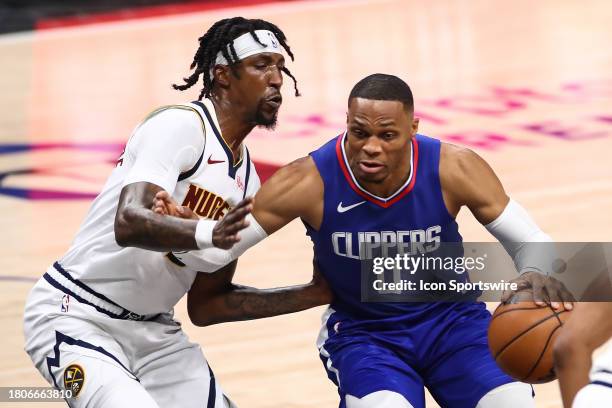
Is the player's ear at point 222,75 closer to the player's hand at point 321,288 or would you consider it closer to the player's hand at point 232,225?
the player's hand at point 321,288

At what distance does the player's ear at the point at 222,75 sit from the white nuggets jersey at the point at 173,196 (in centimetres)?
Answer: 14


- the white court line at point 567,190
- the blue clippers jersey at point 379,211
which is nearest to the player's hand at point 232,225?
the blue clippers jersey at point 379,211

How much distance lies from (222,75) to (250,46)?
178 millimetres

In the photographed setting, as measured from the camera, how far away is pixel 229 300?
5754 mm

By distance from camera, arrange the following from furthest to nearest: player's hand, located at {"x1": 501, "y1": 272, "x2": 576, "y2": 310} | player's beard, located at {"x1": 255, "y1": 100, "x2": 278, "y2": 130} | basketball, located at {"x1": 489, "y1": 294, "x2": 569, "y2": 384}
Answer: player's beard, located at {"x1": 255, "y1": 100, "x2": 278, "y2": 130}
player's hand, located at {"x1": 501, "y1": 272, "x2": 576, "y2": 310}
basketball, located at {"x1": 489, "y1": 294, "x2": 569, "y2": 384}

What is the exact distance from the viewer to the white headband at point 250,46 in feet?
18.2

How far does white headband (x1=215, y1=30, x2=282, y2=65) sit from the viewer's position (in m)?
5.54

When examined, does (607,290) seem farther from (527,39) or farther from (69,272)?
(527,39)

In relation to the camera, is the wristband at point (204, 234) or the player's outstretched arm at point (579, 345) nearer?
the player's outstretched arm at point (579, 345)

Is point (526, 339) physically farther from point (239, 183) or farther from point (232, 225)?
point (239, 183)

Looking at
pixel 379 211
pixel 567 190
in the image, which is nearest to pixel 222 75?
pixel 379 211

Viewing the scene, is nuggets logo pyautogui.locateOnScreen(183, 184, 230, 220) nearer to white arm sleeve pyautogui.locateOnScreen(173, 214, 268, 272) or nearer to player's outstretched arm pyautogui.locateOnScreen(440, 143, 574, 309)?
white arm sleeve pyautogui.locateOnScreen(173, 214, 268, 272)

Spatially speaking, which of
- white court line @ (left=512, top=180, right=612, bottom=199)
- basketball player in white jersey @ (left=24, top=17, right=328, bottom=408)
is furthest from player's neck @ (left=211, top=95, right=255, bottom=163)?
white court line @ (left=512, top=180, right=612, bottom=199)

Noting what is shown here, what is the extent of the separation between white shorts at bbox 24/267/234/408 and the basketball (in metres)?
1.36
